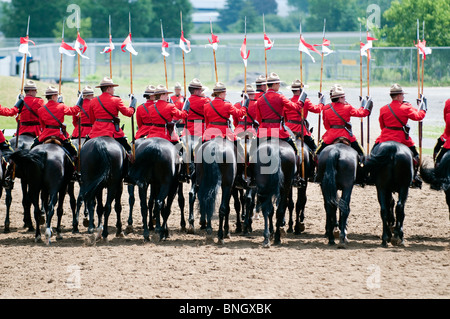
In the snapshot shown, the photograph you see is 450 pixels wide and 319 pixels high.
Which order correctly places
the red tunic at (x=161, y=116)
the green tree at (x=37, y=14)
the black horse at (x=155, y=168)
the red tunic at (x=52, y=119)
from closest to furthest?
the black horse at (x=155, y=168) → the red tunic at (x=52, y=119) → the red tunic at (x=161, y=116) → the green tree at (x=37, y=14)

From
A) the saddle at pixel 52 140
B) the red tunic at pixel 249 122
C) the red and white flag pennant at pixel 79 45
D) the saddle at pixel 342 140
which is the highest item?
the red and white flag pennant at pixel 79 45

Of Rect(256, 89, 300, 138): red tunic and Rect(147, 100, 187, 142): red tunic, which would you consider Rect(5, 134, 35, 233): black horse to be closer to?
Rect(147, 100, 187, 142): red tunic

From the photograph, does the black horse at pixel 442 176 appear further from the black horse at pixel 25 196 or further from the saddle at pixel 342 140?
the black horse at pixel 25 196

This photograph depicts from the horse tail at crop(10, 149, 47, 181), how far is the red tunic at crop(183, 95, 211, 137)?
8.84 ft

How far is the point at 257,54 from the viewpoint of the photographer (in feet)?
145

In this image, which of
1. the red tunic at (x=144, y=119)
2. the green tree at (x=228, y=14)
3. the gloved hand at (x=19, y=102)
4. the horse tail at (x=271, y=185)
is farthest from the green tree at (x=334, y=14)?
the horse tail at (x=271, y=185)

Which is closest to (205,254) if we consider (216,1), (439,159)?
(439,159)

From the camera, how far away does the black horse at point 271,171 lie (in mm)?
12234

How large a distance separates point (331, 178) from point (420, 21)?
28.9m

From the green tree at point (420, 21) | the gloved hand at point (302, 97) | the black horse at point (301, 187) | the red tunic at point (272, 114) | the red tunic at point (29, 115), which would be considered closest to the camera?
the red tunic at point (272, 114)

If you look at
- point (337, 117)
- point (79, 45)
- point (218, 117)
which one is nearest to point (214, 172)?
point (218, 117)

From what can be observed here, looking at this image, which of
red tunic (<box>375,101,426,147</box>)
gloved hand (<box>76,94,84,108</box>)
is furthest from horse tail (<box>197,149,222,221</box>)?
red tunic (<box>375,101,426,147</box>)

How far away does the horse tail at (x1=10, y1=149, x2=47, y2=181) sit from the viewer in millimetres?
12375

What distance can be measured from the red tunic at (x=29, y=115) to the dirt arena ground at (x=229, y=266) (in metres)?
1.81
